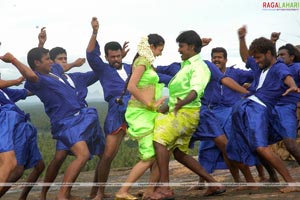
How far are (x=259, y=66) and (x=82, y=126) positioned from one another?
2055 mm

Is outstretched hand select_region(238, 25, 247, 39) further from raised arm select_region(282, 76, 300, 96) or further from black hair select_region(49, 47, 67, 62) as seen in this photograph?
black hair select_region(49, 47, 67, 62)

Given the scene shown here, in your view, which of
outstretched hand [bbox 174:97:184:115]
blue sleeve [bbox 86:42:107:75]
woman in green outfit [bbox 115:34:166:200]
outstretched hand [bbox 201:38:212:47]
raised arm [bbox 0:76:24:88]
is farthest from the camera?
blue sleeve [bbox 86:42:107:75]

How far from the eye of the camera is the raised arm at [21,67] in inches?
254

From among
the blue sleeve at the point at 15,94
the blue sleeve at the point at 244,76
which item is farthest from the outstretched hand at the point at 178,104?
the blue sleeve at the point at 15,94

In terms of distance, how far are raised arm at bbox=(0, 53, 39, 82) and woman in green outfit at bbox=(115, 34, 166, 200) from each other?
1069 millimetres

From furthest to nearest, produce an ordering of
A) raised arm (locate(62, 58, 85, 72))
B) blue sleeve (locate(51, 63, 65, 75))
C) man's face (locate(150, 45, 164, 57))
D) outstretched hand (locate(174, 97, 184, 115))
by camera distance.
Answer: raised arm (locate(62, 58, 85, 72)) < blue sleeve (locate(51, 63, 65, 75)) < man's face (locate(150, 45, 164, 57)) < outstretched hand (locate(174, 97, 184, 115))

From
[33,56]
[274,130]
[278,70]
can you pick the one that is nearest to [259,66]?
[278,70]

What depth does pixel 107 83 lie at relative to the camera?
762 cm

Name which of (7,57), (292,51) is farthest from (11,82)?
(292,51)

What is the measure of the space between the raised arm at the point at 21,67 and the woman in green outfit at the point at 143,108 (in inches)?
42.1

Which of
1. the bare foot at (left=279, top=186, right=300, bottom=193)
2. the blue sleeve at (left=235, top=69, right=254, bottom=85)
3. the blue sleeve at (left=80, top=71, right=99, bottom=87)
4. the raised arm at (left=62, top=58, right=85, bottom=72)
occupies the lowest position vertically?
the bare foot at (left=279, top=186, right=300, bottom=193)

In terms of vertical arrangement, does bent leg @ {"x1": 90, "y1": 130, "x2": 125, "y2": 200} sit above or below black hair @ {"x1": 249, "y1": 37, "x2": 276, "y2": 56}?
below

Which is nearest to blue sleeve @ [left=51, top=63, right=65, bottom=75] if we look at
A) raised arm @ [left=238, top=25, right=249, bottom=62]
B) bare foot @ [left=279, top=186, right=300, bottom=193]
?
raised arm @ [left=238, top=25, right=249, bottom=62]

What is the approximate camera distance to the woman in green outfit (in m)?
6.41
